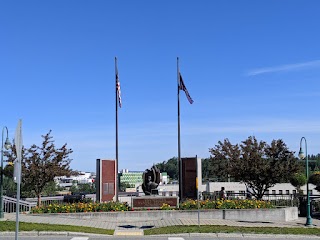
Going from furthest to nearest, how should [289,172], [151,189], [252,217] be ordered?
[289,172], [151,189], [252,217]

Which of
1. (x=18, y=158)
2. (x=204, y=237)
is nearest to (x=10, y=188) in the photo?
(x=204, y=237)

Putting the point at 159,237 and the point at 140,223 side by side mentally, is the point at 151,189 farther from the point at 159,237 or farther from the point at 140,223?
the point at 159,237

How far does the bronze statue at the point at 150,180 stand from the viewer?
1022 inches

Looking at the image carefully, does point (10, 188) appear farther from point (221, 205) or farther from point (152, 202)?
point (221, 205)

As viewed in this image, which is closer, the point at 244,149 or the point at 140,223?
the point at 140,223

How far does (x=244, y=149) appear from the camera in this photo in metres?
32.6

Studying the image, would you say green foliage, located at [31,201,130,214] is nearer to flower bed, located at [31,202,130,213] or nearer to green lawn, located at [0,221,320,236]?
flower bed, located at [31,202,130,213]

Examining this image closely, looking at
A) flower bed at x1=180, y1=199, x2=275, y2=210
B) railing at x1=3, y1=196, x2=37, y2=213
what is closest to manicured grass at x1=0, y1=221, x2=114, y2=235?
flower bed at x1=180, y1=199, x2=275, y2=210

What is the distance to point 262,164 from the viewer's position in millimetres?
31312

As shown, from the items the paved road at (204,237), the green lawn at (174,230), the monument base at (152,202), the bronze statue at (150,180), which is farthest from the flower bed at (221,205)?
the paved road at (204,237)

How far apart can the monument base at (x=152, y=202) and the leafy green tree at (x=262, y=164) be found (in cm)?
846

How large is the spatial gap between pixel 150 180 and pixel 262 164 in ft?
30.6

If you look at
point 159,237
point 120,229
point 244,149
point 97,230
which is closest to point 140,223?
point 120,229

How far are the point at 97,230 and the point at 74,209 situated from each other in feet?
18.1
